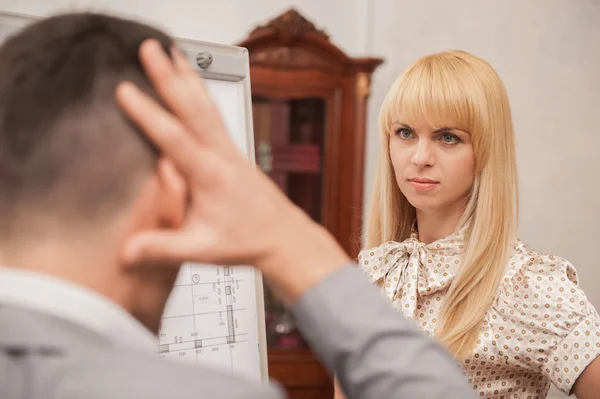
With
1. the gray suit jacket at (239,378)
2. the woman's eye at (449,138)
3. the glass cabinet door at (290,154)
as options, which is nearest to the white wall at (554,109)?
the glass cabinet door at (290,154)

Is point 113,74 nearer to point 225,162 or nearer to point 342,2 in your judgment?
point 225,162

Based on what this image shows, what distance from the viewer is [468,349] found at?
4.22ft

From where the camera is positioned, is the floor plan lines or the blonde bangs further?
the blonde bangs

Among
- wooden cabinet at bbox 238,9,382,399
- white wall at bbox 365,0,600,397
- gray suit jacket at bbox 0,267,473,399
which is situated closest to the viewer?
gray suit jacket at bbox 0,267,473,399

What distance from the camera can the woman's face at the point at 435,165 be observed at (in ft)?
4.41

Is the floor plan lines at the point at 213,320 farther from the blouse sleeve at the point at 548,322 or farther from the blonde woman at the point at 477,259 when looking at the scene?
the blouse sleeve at the point at 548,322

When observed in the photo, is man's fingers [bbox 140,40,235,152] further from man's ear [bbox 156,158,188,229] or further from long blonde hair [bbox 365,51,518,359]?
long blonde hair [bbox 365,51,518,359]

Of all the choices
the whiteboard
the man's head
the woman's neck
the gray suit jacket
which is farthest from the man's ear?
the woman's neck

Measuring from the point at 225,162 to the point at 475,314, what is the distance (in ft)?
3.01

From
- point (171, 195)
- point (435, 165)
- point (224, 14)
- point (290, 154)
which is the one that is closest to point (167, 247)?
point (171, 195)

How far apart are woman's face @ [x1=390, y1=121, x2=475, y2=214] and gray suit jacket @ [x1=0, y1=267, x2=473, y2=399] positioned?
0.84 m

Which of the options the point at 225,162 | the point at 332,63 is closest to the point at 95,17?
the point at 225,162

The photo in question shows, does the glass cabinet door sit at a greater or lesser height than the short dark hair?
lesser

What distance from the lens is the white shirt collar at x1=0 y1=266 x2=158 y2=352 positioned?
48cm
